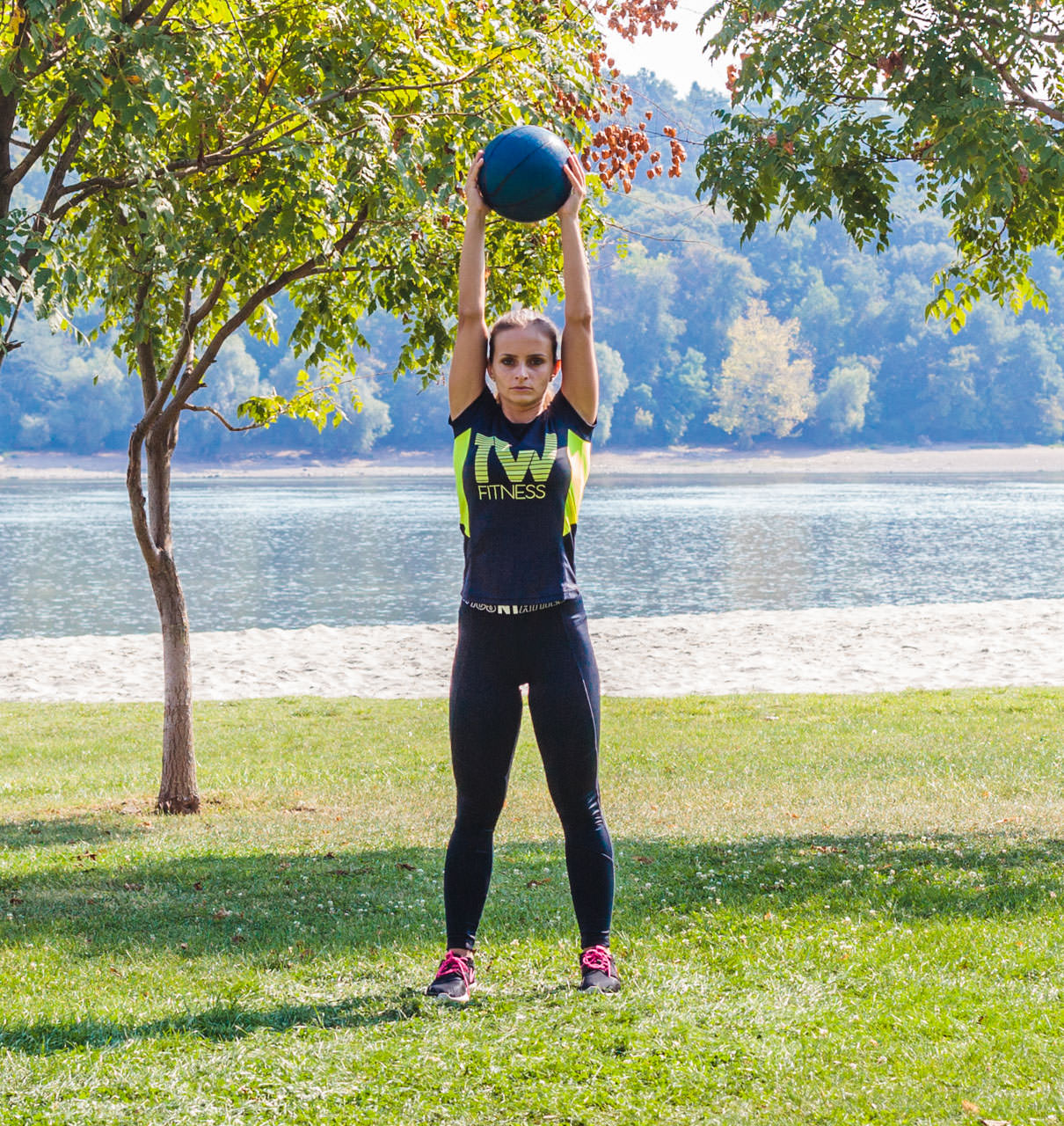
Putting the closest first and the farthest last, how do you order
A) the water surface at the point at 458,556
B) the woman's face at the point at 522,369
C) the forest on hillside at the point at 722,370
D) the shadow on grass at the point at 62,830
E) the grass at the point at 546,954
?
the grass at the point at 546,954, the woman's face at the point at 522,369, the shadow on grass at the point at 62,830, the water surface at the point at 458,556, the forest on hillside at the point at 722,370

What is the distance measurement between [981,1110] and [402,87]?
563 centimetres

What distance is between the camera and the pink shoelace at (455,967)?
4.49 metres

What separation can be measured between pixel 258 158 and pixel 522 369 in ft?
15.1

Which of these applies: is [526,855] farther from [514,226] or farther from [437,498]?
[437,498]

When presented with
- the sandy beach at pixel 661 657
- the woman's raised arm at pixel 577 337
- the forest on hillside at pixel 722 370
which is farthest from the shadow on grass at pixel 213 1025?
the forest on hillside at pixel 722 370

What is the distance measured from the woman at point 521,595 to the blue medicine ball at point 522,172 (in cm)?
22

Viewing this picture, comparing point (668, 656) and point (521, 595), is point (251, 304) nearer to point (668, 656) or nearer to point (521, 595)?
point (521, 595)

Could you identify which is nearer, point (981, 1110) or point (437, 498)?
point (981, 1110)

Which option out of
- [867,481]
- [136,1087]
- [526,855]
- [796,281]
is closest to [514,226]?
[526,855]

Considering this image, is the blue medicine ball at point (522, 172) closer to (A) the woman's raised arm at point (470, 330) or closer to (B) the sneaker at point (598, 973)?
(A) the woman's raised arm at point (470, 330)

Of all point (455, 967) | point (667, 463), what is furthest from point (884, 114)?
point (667, 463)

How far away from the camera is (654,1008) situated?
14.4 ft

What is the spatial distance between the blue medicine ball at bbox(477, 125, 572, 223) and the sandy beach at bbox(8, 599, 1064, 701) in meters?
12.4

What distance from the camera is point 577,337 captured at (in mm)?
4340
